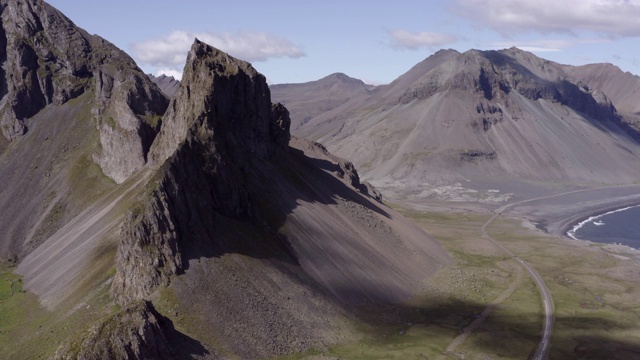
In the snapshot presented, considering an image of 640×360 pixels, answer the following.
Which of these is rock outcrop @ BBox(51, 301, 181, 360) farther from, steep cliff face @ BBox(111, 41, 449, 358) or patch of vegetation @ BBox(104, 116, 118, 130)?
patch of vegetation @ BBox(104, 116, 118, 130)

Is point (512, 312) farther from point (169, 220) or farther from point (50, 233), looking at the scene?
point (50, 233)

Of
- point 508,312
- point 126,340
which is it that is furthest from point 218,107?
point 508,312

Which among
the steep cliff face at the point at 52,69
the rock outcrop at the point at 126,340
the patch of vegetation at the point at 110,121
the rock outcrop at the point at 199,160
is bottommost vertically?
the rock outcrop at the point at 126,340

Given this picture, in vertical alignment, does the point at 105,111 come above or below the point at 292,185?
above

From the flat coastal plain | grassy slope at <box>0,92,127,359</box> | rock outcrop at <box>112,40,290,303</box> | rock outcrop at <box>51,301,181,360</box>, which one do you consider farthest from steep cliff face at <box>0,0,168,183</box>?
rock outcrop at <box>51,301,181,360</box>

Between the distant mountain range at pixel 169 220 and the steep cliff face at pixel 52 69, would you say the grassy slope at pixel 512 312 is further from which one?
the steep cliff face at pixel 52 69

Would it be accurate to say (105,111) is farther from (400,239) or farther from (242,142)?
(400,239)

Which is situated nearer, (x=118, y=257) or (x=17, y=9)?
(x=118, y=257)

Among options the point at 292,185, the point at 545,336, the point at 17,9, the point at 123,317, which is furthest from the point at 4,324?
the point at 17,9

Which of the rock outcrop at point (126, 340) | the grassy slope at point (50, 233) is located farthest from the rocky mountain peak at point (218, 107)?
the rock outcrop at point (126, 340)
